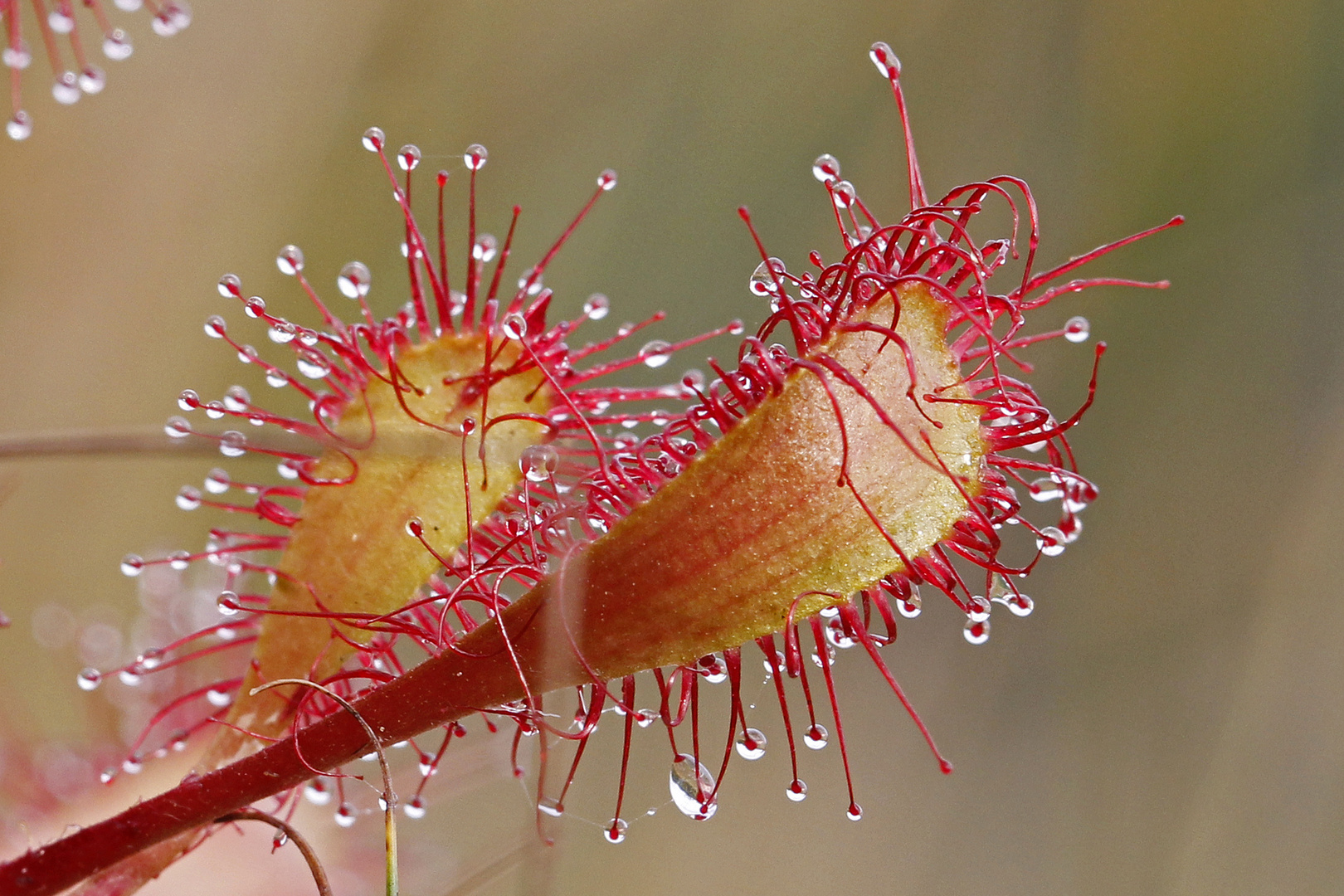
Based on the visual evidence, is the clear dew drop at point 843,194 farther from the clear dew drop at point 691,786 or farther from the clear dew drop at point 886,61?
the clear dew drop at point 691,786

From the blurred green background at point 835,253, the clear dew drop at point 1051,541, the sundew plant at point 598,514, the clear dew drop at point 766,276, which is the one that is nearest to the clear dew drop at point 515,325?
the sundew plant at point 598,514

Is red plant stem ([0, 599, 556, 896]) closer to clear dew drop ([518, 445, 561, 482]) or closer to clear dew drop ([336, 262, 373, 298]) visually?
clear dew drop ([518, 445, 561, 482])

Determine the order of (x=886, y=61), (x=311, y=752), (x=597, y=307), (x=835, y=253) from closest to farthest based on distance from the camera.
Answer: (x=311, y=752) < (x=886, y=61) < (x=597, y=307) < (x=835, y=253)

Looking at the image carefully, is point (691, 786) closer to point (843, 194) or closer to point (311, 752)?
point (311, 752)

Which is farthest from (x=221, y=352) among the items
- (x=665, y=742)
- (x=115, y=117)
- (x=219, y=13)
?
(x=665, y=742)

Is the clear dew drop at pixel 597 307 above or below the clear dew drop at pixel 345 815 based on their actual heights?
above

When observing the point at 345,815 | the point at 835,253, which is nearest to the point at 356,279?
the point at 345,815

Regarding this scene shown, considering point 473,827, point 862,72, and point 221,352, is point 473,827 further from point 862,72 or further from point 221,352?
point 862,72
